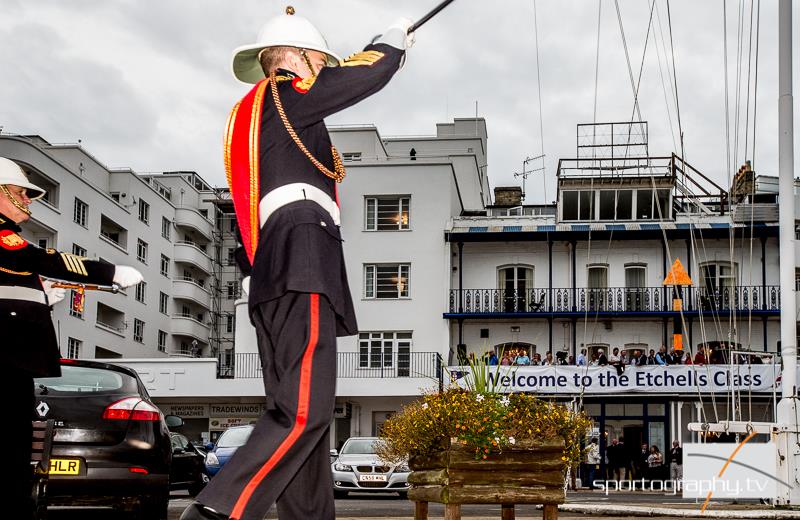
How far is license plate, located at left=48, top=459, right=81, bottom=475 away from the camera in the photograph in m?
8.79

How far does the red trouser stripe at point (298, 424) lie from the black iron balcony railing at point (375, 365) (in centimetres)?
4703

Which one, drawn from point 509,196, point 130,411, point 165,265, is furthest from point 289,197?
point 165,265

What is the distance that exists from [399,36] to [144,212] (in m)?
75.9

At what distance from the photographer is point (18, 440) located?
259 inches

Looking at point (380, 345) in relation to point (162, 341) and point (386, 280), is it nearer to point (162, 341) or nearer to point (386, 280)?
point (386, 280)

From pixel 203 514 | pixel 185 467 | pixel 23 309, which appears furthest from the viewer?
pixel 185 467

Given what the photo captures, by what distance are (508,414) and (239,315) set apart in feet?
157

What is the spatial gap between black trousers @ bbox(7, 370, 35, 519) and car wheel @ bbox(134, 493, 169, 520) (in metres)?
2.64

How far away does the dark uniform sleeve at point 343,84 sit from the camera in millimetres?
5090

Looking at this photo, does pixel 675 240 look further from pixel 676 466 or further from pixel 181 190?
pixel 181 190

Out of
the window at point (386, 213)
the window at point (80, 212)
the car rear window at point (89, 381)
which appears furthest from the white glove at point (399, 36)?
the window at point (80, 212)

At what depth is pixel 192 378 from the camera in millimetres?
54000

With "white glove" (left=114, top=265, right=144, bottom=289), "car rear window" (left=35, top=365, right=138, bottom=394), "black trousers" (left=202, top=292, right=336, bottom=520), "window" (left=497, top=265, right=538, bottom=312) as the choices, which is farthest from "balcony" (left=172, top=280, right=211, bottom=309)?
"black trousers" (left=202, top=292, right=336, bottom=520)

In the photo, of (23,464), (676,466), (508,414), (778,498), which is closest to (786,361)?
(778,498)
